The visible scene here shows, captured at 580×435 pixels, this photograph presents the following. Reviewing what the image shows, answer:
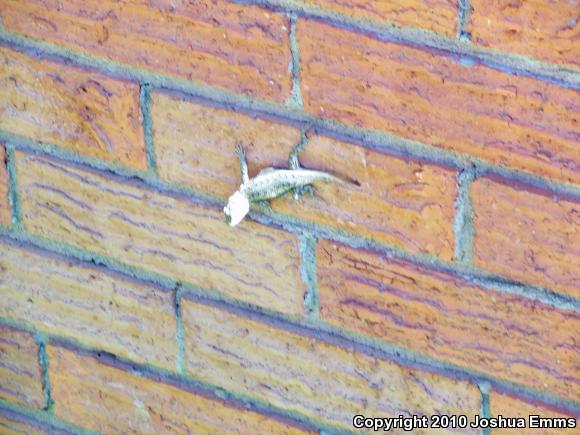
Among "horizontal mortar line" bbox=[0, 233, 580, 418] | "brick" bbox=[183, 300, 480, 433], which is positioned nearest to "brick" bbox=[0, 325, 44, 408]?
"horizontal mortar line" bbox=[0, 233, 580, 418]

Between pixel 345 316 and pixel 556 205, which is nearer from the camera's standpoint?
pixel 556 205

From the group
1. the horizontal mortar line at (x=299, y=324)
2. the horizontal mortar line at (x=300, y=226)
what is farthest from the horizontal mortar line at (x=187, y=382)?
the horizontal mortar line at (x=300, y=226)

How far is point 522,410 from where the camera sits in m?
1.23

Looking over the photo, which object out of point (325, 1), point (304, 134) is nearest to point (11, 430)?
point (304, 134)

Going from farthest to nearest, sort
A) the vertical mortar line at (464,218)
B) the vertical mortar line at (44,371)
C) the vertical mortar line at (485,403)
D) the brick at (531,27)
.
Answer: the vertical mortar line at (44,371) < the vertical mortar line at (485,403) < the vertical mortar line at (464,218) < the brick at (531,27)

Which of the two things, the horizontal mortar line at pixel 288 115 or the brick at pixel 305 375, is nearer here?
A: the horizontal mortar line at pixel 288 115

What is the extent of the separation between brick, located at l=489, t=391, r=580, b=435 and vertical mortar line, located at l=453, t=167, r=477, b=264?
18 centimetres

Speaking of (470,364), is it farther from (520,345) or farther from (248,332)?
(248,332)

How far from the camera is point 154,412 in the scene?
148 centimetres

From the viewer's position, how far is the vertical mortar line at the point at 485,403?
124 cm

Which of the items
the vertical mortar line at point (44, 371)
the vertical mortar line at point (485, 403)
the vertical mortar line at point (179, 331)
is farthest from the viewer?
the vertical mortar line at point (44, 371)

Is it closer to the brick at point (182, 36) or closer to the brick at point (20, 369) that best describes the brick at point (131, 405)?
the brick at point (20, 369)

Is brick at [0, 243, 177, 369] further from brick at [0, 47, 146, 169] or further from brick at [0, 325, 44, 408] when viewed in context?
brick at [0, 47, 146, 169]

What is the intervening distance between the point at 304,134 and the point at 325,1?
16 centimetres
